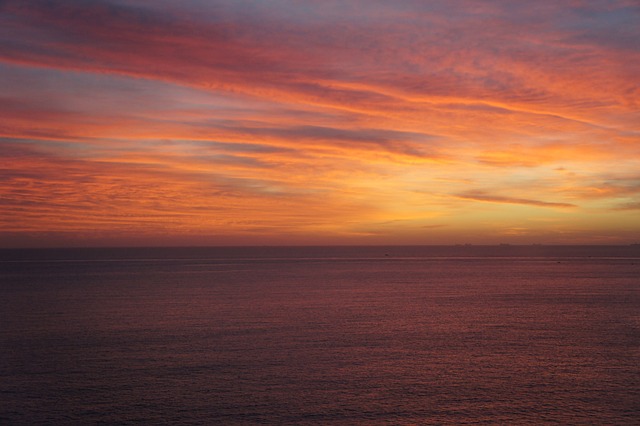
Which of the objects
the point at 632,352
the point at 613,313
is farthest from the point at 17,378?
the point at 613,313

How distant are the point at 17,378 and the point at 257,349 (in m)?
21.0

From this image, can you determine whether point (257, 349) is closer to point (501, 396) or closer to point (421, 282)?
point (501, 396)

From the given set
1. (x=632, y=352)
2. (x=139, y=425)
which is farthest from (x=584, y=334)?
(x=139, y=425)

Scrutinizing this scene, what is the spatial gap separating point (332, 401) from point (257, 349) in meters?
17.3

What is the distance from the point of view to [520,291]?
120m

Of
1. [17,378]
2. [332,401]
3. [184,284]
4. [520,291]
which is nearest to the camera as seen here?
[332,401]

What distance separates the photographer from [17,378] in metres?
47.2

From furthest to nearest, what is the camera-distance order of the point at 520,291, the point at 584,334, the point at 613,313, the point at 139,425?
the point at 520,291 < the point at 613,313 < the point at 584,334 < the point at 139,425

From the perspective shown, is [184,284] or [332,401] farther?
[184,284]

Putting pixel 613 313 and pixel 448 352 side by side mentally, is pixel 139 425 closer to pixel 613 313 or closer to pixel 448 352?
pixel 448 352

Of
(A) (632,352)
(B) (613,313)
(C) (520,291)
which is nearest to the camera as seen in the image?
(A) (632,352)

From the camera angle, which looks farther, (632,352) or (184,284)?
(184,284)

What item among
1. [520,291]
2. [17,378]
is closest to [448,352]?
[17,378]

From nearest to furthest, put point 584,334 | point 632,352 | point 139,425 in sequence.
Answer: point 139,425
point 632,352
point 584,334
